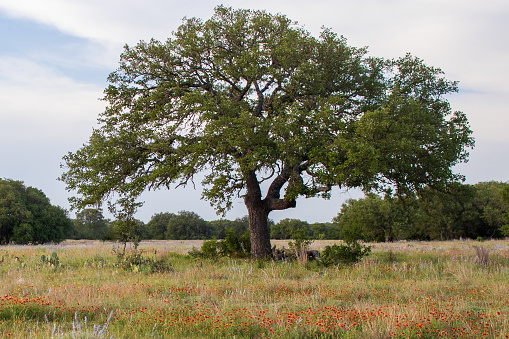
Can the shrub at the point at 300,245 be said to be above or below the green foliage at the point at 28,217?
below

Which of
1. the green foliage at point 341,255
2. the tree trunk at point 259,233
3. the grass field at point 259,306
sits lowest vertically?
the grass field at point 259,306

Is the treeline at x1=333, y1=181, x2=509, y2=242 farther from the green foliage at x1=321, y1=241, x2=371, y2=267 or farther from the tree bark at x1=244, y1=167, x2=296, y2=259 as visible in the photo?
the green foliage at x1=321, y1=241, x2=371, y2=267

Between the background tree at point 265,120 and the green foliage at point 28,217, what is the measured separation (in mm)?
34089

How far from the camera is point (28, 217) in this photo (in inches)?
1829

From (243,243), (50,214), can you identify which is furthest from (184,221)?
(243,243)

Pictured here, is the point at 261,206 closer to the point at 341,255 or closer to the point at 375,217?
the point at 341,255

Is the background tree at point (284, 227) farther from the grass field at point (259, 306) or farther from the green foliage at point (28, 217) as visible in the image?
the grass field at point (259, 306)

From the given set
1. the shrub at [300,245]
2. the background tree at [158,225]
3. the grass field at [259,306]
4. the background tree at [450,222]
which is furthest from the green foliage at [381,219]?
the background tree at [158,225]

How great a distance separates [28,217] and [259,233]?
39.4 m

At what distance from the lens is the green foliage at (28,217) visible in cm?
4516

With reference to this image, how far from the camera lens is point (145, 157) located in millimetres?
17672

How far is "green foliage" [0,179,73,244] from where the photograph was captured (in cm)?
4516

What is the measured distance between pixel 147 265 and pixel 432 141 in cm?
1199

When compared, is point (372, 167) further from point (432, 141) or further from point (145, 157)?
point (145, 157)
